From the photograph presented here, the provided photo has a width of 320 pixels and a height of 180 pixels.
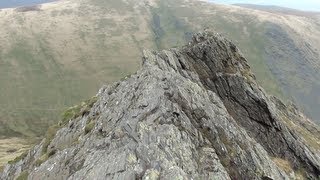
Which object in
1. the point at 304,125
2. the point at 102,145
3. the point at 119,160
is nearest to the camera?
the point at 119,160

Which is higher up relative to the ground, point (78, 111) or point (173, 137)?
point (173, 137)

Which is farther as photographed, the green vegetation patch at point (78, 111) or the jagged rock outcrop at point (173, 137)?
the green vegetation patch at point (78, 111)

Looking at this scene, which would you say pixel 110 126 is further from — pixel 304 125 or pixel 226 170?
pixel 304 125

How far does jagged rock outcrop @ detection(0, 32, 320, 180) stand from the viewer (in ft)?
104

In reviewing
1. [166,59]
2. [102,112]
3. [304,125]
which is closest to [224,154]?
[102,112]

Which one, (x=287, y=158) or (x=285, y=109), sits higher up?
(x=287, y=158)

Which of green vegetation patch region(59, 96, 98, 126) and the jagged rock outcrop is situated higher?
the jagged rock outcrop

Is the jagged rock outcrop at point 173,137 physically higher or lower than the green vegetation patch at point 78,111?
higher

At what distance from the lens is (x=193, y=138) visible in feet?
116

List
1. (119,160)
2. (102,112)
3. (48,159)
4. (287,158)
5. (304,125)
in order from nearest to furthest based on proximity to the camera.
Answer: (119,160) → (48,159) → (102,112) → (287,158) → (304,125)

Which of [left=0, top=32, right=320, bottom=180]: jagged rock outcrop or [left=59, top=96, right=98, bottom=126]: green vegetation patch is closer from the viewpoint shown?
[left=0, top=32, right=320, bottom=180]: jagged rock outcrop

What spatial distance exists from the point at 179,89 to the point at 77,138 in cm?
1123

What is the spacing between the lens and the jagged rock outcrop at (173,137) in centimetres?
3158

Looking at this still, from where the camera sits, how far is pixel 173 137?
110 ft
